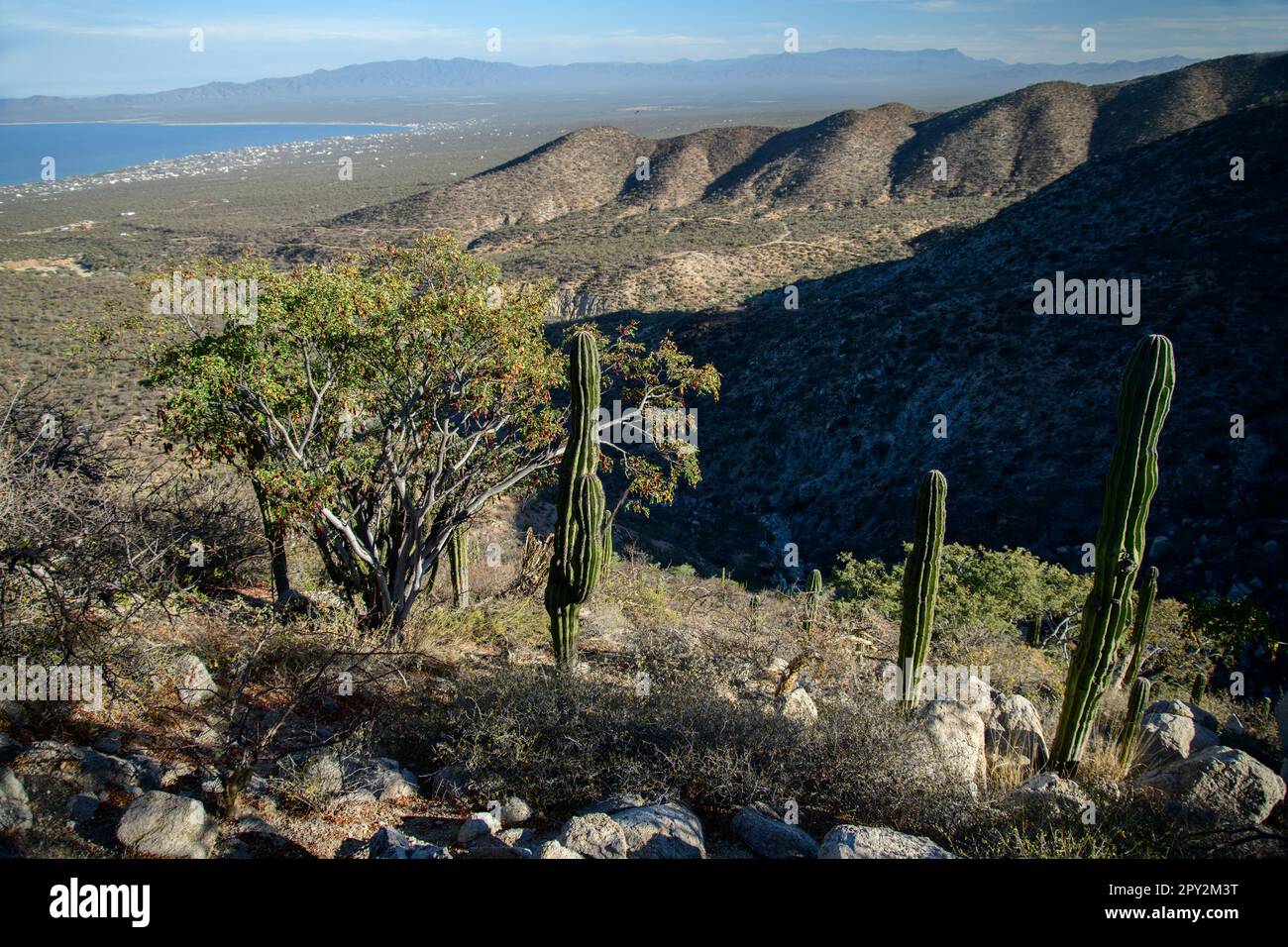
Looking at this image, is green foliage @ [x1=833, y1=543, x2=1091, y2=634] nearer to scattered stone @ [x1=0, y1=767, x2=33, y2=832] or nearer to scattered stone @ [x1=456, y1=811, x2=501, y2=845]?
scattered stone @ [x1=456, y1=811, x2=501, y2=845]

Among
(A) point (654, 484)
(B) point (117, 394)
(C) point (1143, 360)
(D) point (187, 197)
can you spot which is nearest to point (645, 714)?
(A) point (654, 484)

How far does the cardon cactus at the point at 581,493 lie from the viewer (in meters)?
6.41

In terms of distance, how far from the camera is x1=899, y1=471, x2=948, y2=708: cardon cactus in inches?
254

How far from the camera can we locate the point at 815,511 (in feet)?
63.3

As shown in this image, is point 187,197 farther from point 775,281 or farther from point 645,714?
point 645,714

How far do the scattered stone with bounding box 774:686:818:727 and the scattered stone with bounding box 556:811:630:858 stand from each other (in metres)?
1.88

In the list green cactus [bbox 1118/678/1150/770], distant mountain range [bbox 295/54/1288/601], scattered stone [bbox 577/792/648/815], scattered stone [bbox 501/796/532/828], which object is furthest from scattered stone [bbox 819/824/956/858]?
distant mountain range [bbox 295/54/1288/601]

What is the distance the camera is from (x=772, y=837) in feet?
14.1

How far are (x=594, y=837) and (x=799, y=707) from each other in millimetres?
2379

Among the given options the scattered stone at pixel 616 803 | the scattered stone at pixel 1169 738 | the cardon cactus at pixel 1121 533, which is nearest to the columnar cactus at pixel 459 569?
the scattered stone at pixel 616 803

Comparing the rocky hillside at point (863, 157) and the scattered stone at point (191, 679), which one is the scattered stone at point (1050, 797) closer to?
the scattered stone at point (191, 679)

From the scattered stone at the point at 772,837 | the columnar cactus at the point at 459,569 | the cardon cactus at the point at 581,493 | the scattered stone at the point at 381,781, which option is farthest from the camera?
the columnar cactus at the point at 459,569

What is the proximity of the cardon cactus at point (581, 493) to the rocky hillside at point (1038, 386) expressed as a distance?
11350 millimetres

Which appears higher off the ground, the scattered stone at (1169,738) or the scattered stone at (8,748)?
the scattered stone at (8,748)
